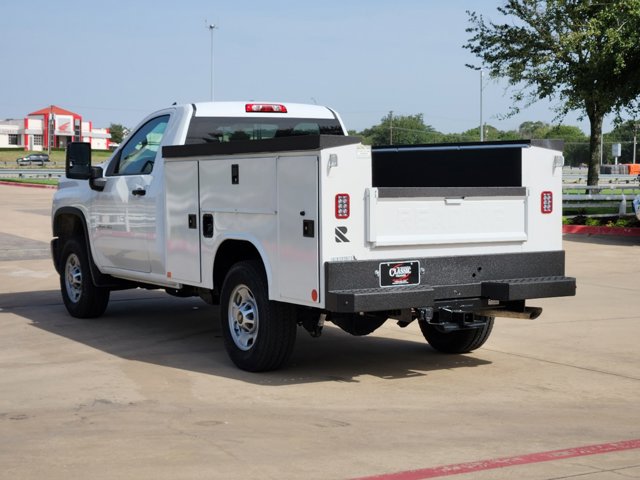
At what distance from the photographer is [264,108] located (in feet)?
34.4

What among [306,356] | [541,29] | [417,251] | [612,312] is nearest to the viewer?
[417,251]

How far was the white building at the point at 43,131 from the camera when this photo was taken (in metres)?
151

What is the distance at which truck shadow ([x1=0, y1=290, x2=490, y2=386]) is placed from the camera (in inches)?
346

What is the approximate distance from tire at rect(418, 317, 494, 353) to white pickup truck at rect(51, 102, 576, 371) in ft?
0.04

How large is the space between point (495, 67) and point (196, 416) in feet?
77.0

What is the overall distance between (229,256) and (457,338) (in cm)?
223

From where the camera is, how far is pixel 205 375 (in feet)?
28.1

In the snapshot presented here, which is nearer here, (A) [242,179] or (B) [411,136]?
(A) [242,179]

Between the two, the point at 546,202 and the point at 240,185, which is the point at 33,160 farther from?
the point at 546,202

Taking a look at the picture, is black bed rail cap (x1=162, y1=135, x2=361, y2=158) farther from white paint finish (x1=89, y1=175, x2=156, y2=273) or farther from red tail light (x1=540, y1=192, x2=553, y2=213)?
red tail light (x1=540, y1=192, x2=553, y2=213)

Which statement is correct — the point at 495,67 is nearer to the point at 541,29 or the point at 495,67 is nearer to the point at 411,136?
the point at 541,29

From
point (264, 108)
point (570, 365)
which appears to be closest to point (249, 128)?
point (264, 108)

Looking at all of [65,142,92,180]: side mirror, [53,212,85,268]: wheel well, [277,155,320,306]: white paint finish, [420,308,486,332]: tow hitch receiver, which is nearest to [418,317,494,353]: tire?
[420,308,486,332]: tow hitch receiver

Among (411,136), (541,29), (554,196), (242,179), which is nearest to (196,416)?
(242,179)
